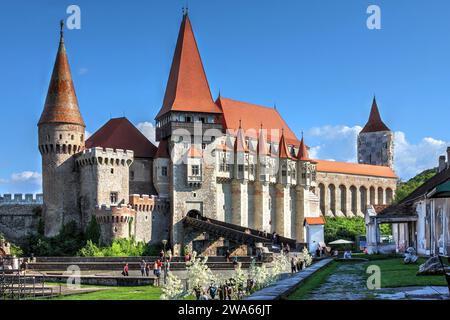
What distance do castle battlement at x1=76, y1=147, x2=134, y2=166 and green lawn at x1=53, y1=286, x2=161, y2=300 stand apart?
22730 millimetres

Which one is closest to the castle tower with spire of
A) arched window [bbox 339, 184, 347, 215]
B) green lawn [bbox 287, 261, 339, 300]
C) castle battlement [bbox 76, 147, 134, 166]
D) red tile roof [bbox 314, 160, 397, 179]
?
red tile roof [bbox 314, 160, 397, 179]

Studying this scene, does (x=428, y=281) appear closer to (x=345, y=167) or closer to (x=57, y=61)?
(x=57, y=61)

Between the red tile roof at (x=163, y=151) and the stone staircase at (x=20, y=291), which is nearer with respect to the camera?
the stone staircase at (x=20, y=291)

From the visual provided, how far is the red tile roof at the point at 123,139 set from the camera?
6082 centimetres

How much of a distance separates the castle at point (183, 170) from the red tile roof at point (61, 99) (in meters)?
0.08

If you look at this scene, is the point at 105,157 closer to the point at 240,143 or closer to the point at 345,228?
the point at 240,143

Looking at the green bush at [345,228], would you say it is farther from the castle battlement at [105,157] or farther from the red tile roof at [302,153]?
the castle battlement at [105,157]

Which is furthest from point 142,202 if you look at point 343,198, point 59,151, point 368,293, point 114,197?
point 368,293

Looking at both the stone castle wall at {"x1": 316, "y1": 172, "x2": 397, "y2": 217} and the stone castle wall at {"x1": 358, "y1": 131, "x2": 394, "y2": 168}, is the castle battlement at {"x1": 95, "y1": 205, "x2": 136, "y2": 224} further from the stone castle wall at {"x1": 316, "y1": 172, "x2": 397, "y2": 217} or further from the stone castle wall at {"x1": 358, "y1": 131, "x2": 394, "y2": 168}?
the stone castle wall at {"x1": 358, "y1": 131, "x2": 394, "y2": 168}

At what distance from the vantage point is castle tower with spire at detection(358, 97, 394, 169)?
375 feet

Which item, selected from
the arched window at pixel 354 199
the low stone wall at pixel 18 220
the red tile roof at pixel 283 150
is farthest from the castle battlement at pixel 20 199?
the arched window at pixel 354 199

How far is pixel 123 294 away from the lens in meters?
28.6

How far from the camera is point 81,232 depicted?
5431cm
